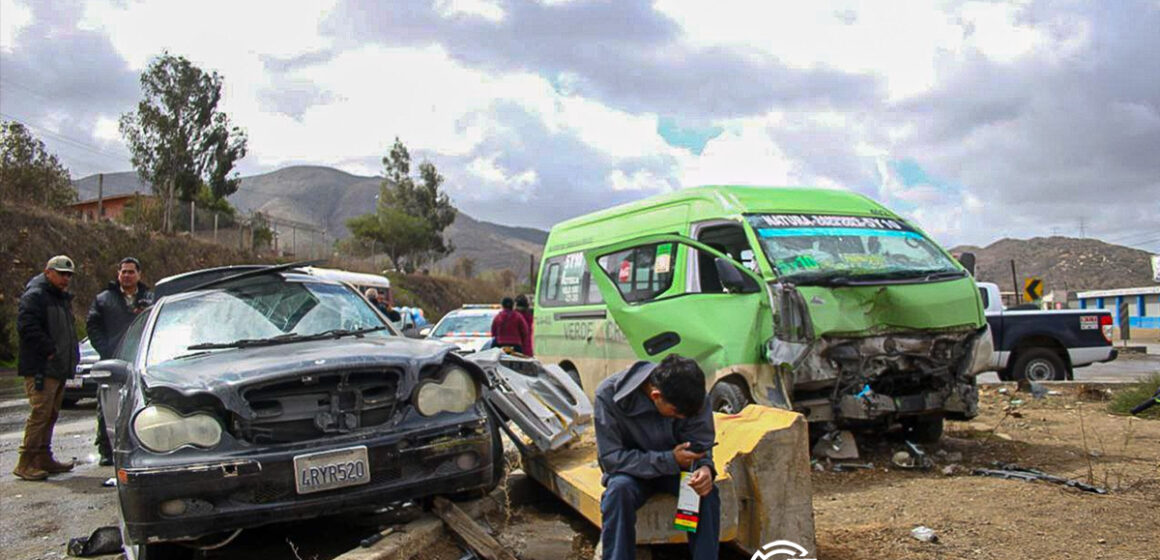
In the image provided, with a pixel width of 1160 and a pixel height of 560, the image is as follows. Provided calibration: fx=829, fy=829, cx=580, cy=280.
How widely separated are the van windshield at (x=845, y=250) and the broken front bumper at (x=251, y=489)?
3167 mm

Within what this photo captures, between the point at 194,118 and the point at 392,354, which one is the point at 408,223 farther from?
the point at 392,354

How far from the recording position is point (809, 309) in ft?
19.0

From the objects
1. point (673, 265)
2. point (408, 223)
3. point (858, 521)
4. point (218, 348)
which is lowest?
point (858, 521)

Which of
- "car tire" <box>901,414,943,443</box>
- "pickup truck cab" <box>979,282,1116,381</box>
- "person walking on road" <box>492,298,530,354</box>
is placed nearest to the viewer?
"car tire" <box>901,414,943,443</box>

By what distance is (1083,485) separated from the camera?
206 inches

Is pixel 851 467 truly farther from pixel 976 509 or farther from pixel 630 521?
pixel 630 521

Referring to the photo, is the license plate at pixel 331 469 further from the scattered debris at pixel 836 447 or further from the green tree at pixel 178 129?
the green tree at pixel 178 129

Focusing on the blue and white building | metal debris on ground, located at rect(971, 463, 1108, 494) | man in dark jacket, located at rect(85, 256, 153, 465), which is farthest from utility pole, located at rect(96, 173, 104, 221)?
the blue and white building

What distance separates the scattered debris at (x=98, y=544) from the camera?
4605mm

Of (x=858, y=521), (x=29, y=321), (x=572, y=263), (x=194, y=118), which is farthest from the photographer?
(x=194, y=118)

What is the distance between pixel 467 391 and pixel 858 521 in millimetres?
2304

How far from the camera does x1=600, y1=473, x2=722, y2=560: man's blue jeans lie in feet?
11.2

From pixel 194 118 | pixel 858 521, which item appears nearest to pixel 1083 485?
pixel 858 521

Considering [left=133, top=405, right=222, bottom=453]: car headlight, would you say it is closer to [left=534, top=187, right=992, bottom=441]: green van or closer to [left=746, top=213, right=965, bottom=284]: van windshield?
[left=534, top=187, right=992, bottom=441]: green van
